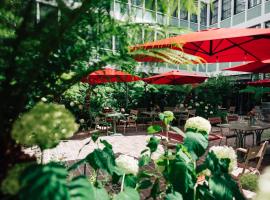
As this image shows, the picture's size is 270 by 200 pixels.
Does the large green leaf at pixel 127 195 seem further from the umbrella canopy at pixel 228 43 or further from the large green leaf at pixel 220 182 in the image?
the umbrella canopy at pixel 228 43

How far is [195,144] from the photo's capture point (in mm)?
1947

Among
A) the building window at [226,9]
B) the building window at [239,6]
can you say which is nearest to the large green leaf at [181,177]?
the building window at [239,6]

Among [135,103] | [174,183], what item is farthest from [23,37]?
[135,103]

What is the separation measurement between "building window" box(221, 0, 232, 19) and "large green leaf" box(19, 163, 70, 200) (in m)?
26.9

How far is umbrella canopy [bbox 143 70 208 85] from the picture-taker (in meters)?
10.7

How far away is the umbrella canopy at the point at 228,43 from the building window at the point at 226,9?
69.4 ft

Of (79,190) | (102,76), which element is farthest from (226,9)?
→ (79,190)

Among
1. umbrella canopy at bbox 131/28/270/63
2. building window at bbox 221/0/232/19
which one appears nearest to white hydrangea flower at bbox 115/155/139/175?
umbrella canopy at bbox 131/28/270/63

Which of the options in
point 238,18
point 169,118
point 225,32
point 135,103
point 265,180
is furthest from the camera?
point 238,18

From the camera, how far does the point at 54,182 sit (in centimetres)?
91

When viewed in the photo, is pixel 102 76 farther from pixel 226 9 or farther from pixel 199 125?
pixel 226 9

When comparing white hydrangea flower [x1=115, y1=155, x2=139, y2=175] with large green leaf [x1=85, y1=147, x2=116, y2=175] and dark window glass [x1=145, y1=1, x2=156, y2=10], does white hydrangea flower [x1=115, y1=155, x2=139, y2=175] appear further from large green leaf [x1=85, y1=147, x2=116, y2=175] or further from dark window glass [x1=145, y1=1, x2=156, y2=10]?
dark window glass [x1=145, y1=1, x2=156, y2=10]

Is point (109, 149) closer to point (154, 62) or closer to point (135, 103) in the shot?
point (154, 62)

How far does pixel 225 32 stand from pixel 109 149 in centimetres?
360
